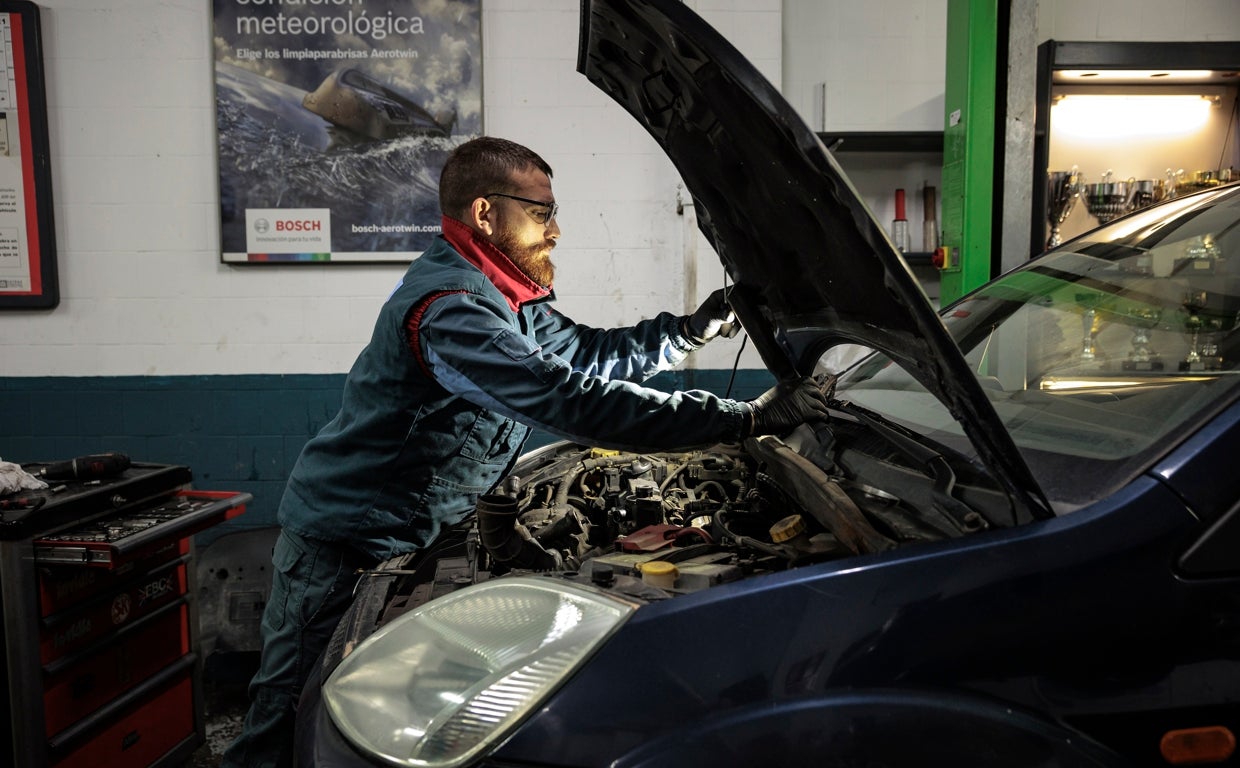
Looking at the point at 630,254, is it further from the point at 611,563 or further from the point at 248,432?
the point at 611,563

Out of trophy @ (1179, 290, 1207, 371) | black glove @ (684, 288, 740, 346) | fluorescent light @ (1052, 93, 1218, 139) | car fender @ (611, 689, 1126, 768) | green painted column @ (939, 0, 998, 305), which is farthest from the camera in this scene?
fluorescent light @ (1052, 93, 1218, 139)

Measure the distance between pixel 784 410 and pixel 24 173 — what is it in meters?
4.03

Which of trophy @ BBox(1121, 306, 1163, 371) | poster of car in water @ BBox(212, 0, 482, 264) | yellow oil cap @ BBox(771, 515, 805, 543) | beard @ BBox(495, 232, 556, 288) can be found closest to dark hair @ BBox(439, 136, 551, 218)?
beard @ BBox(495, 232, 556, 288)

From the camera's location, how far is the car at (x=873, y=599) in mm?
984

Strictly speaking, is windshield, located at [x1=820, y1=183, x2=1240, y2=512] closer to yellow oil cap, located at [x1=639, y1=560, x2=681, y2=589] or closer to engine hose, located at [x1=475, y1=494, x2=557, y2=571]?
yellow oil cap, located at [x1=639, y1=560, x2=681, y2=589]

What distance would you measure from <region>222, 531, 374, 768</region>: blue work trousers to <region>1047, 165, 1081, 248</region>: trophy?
3.56 meters

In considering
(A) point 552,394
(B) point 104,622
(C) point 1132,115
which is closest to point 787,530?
(A) point 552,394

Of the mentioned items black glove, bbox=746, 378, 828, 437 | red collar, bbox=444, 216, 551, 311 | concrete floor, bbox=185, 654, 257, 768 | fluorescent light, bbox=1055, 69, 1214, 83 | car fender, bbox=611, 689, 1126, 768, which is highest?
fluorescent light, bbox=1055, 69, 1214, 83

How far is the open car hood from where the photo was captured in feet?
3.56

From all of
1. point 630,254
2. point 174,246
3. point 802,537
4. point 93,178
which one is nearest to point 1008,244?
point 630,254

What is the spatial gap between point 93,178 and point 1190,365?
4459mm

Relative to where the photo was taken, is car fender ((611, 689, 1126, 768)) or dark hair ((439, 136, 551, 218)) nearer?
car fender ((611, 689, 1126, 768))

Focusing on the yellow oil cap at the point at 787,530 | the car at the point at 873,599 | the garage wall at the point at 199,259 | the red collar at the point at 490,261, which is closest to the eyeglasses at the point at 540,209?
the red collar at the point at 490,261

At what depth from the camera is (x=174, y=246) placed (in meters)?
4.09
